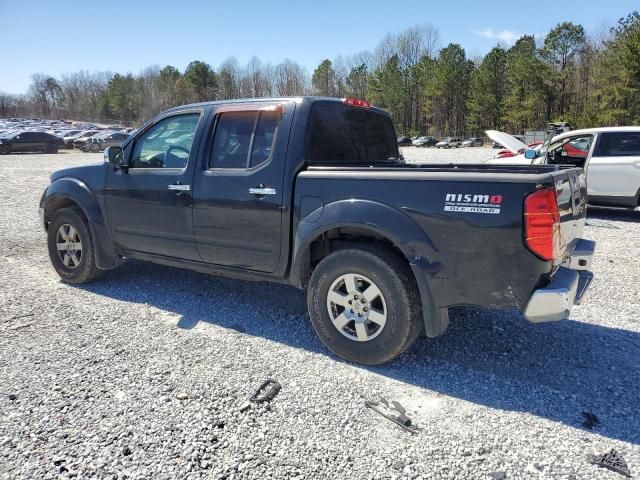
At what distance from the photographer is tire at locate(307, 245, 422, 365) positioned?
10.6 ft

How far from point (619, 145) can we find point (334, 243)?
8179 millimetres

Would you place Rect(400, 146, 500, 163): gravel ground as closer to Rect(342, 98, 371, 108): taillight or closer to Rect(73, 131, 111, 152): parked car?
Rect(342, 98, 371, 108): taillight

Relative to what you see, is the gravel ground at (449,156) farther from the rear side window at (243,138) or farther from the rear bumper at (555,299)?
the rear bumper at (555,299)

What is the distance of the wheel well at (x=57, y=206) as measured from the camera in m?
5.21

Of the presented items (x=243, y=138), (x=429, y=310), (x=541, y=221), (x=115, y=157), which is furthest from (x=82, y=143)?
(x=541, y=221)

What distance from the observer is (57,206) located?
5363 mm

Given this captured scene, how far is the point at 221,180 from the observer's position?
401cm

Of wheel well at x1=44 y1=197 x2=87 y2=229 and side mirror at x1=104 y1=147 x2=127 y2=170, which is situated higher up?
side mirror at x1=104 y1=147 x2=127 y2=170

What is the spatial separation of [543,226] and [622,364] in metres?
1.52

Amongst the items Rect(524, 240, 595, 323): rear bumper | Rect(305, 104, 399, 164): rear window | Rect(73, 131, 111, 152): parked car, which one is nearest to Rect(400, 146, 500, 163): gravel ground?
Rect(305, 104, 399, 164): rear window

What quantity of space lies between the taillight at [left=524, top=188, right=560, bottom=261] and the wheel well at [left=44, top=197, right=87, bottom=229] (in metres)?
4.46

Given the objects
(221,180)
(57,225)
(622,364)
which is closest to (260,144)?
(221,180)

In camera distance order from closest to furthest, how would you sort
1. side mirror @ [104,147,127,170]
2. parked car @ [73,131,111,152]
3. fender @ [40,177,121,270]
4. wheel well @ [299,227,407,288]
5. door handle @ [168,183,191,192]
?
wheel well @ [299,227,407,288], door handle @ [168,183,191,192], side mirror @ [104,147,127,170], fender @ [40,177,121,270], parked car @ [73,131,111,152]

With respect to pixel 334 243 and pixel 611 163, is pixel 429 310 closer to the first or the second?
pixel 334 243
